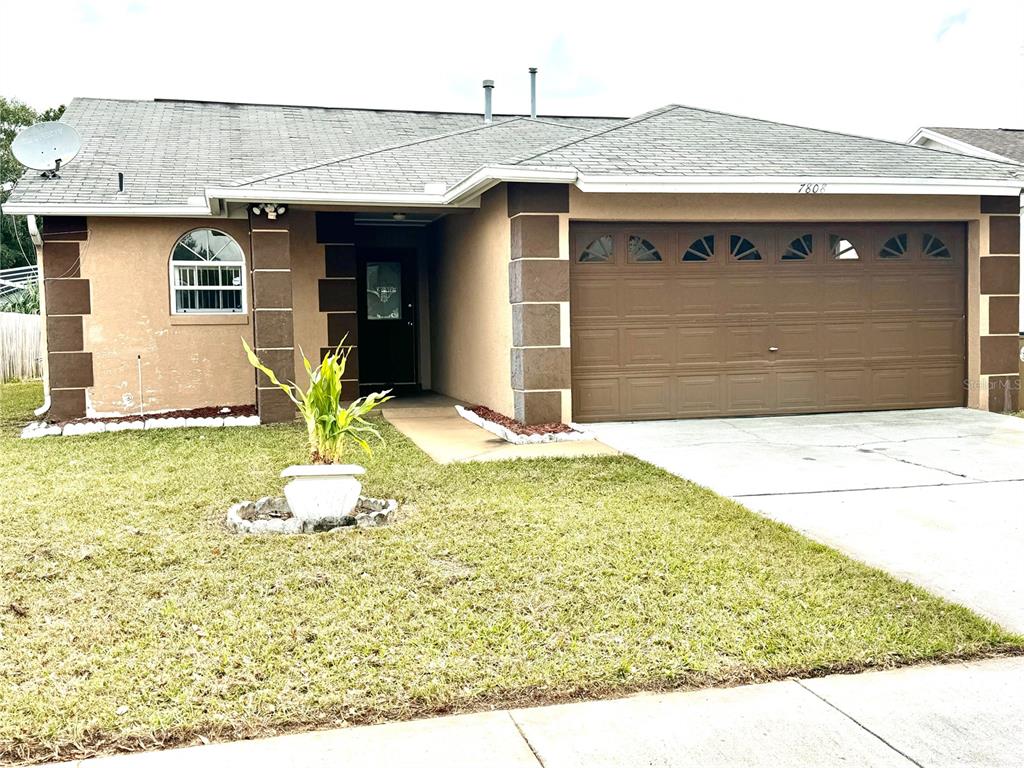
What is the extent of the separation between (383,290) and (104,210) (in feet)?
15.6

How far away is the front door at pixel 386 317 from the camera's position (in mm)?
15492

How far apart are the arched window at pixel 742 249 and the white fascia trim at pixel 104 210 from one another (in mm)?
6232

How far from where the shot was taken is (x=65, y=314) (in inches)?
485

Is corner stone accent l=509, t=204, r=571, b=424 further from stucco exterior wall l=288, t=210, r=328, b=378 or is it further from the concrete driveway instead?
stucco exterior wall l=288, t=210, r=328, b=378

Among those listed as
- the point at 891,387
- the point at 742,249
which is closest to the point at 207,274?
the point at 742,249

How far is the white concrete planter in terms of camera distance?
246 inches

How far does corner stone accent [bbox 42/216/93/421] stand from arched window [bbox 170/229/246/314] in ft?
3.63

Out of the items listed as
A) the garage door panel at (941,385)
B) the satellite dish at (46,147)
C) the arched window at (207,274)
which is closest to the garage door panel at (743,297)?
the garage door panel at (941,385)

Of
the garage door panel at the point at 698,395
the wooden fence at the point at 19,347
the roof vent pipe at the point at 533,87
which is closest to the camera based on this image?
the garage door panel at the point at 698,395

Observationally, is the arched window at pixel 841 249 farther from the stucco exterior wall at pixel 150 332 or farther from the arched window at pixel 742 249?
the stucco exterior wall at pixel 150 332

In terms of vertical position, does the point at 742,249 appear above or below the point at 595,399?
above

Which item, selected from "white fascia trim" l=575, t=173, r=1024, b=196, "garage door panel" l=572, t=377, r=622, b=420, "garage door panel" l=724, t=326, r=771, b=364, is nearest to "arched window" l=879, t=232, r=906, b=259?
"white fascia trim" l=575, t=173, r=1024, b=196

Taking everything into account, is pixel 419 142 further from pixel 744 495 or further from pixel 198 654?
pixel 198 654

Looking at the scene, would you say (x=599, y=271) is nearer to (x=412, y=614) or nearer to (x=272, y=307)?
(x=272, y=307)
